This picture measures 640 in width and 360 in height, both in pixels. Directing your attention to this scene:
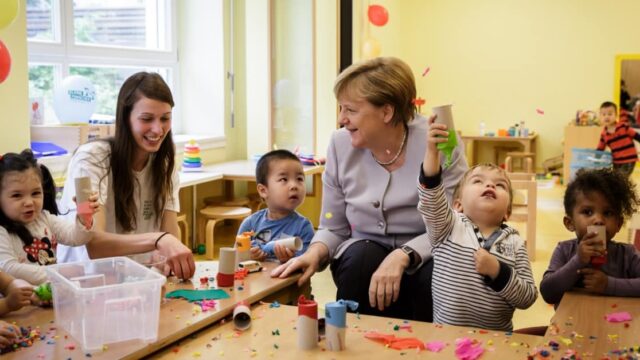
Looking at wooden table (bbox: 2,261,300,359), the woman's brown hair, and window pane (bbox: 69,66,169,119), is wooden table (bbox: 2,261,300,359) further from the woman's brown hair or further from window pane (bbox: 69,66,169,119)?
window pane (bbox: 69,66,169,119)

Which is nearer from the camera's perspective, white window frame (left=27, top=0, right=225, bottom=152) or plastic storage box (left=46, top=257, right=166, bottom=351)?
plastic storage box (left=46, top=257, right=166, bottom=351)

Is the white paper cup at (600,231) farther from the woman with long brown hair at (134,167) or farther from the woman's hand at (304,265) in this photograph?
the woman with long brown hair at (134,167)

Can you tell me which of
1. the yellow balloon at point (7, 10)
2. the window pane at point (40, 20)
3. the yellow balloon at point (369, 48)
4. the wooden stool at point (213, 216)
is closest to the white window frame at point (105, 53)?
the window pane at point (40, 20)

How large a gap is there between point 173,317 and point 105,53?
4073mm

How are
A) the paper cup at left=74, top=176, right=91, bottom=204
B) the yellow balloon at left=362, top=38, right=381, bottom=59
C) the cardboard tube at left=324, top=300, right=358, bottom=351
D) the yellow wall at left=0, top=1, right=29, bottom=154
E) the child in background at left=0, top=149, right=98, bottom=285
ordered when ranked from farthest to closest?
the yellow balloon at left=362, top=38, right=381, bottom=59 → the yellow wall at left=0, top=1, right=29, bottom=154 → the child in background at left=0, top=149, right=98, bottom=285 → the paper cup at left=74, top=176, right=91, bottom=204 → the cardboard tube at left=324, top=300, right=358, bottom=351

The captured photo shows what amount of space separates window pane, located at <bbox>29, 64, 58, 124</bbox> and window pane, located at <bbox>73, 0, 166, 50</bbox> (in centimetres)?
40

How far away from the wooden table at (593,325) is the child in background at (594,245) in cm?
5

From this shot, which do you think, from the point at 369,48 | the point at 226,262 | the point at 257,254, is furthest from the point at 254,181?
the point at 226,262

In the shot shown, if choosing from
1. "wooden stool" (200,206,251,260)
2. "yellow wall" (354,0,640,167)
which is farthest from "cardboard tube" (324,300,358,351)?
"yellow wall" (354,0,640,167)

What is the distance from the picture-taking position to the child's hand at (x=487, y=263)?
2.05m

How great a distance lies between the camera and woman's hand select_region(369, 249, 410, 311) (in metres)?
2.35

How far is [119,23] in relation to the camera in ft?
19.2

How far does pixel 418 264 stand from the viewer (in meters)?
2.50

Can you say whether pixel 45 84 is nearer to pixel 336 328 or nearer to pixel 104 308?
pixel 104 308
